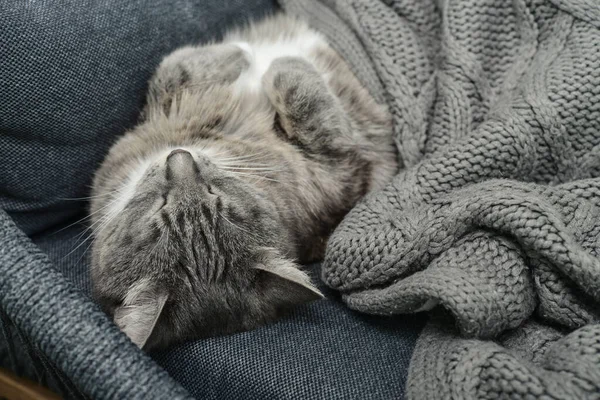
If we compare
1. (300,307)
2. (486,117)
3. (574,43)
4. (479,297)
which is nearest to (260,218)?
(300,307)

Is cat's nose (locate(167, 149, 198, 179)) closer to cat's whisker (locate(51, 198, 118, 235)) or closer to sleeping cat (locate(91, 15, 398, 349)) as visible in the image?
sleeping cat (locate(91, 15, 398, 349))

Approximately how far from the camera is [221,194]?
1.14 meters

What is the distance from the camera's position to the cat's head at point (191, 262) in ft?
3.41

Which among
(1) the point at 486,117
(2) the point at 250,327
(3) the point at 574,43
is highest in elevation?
(3) the point at 574,43

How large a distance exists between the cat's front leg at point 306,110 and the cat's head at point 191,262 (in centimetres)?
27

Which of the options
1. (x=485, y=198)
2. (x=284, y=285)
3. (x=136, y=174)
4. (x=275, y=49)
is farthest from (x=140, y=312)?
(x=275, y=49)

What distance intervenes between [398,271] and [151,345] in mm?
504

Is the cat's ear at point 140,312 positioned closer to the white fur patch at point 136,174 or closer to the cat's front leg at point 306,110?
the white fur patch at point 136,174

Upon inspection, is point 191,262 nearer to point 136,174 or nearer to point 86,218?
point 136,174

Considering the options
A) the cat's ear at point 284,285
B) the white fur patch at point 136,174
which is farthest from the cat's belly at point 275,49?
the cat's ear at point 284,285

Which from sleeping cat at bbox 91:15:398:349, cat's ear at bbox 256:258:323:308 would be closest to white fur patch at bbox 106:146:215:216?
sleeping cat at bbox 91:15:398:349

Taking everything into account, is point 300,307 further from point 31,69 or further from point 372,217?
point 31,69

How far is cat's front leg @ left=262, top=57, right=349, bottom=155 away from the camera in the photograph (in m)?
1.33

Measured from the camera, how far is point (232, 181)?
1.18 m
